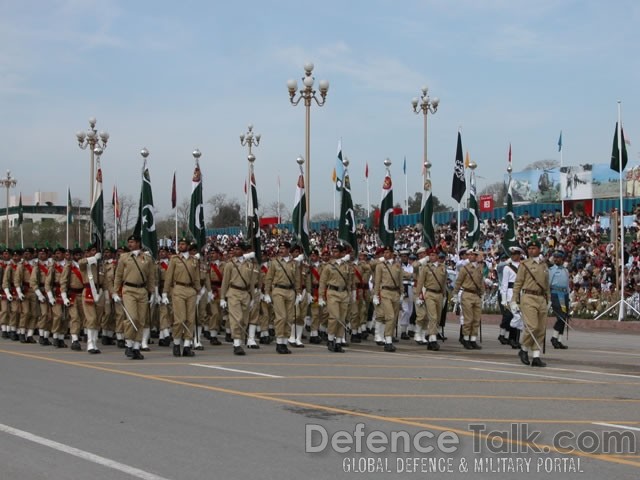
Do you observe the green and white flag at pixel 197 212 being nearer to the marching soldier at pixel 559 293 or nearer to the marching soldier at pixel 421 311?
the marching soldier at pixel 421 311

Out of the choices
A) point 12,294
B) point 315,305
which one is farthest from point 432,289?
point 12,294

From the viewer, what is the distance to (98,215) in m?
18.5

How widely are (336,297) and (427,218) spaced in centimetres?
547

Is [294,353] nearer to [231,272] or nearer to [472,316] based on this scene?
[231,272]

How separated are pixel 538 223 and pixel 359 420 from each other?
109ft

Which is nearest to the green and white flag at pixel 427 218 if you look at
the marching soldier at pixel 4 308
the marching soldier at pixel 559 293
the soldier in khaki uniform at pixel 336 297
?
A: the marching soldier at pixel 559 293

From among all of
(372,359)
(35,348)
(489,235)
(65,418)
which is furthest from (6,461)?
(489,235)

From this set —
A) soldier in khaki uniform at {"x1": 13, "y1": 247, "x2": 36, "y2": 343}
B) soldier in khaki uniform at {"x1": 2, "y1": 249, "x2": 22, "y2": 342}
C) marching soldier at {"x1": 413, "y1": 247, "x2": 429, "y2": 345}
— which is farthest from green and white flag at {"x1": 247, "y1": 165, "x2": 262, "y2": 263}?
soldier in khaki uniform at {"x1": 2, "y1": 249, "x2": 22, "y2": 342}

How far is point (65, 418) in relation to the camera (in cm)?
918

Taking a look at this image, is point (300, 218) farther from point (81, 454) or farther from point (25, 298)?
point (81, 454)

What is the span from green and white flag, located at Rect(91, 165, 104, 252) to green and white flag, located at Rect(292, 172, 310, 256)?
419 cm

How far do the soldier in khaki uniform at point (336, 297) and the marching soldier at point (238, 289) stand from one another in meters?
1.45

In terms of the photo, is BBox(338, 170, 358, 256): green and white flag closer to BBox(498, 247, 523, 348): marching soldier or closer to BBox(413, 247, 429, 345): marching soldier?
BBox(413, 247, 429, 345): marching soldier

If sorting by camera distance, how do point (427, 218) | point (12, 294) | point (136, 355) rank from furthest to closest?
1. point (427, 218)
2. point (12, 294)
3. point (136, 355)
